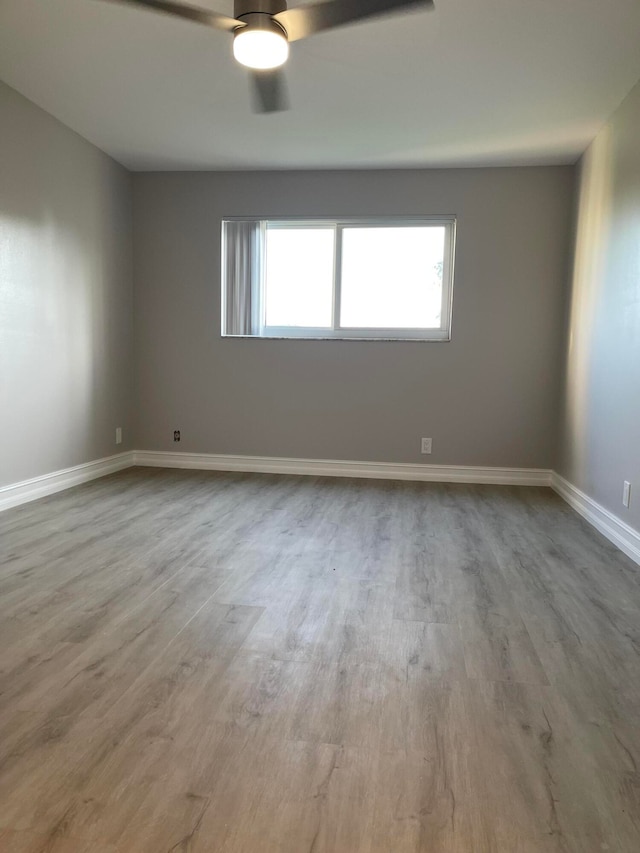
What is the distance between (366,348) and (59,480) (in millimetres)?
2464

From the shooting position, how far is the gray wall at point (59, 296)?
350cm

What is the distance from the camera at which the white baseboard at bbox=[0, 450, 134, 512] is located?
11.7 ft

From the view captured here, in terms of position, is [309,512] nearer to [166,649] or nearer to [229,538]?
[229,538]

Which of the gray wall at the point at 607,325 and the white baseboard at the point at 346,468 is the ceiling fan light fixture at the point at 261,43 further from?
the white baseboard at the point at 346,468

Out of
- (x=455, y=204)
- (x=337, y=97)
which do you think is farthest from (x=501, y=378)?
(x=337, y=97)

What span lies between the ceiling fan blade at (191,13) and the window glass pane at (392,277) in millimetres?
2703

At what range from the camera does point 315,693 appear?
1.66 metres

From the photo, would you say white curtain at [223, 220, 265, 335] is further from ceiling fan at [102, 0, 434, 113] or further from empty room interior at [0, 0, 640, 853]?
ceiling fan at [102, 0, 434, 113]

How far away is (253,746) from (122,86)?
3.37 m

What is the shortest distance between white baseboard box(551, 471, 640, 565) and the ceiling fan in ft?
8.19

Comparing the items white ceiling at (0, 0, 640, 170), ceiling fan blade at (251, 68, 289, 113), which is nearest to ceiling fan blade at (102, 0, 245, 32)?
white ceiling at (0, 0, 640, 170)

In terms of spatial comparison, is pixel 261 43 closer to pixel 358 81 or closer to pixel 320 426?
pixel 358 81

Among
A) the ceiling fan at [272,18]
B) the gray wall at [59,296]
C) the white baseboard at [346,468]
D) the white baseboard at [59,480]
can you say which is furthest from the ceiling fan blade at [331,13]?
the white baseboard at [346,468]

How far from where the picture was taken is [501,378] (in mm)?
4609
